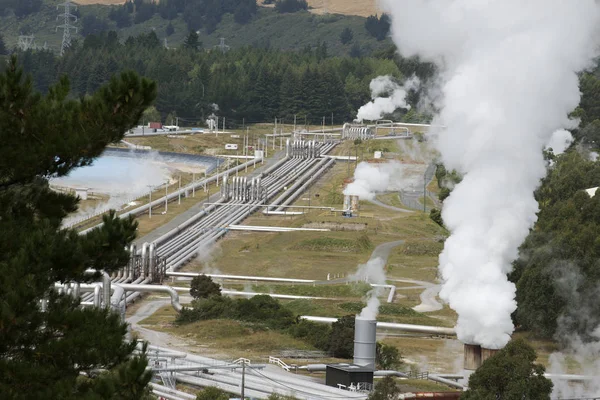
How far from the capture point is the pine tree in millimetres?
30516

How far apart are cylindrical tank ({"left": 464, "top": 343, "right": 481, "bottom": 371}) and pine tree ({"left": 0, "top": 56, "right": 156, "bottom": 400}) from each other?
34906mm

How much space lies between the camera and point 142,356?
30125 millimetres

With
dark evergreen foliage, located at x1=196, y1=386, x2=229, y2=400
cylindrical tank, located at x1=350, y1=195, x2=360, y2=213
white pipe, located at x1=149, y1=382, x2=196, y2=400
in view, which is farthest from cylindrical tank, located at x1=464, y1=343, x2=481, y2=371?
cylindrical tank, located at x1=350, y1=195, x2=360, y2=213

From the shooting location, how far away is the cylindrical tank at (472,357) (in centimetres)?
6512

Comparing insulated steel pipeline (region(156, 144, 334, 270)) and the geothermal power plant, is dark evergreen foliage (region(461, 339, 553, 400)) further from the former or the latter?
insulated steel pipeline (region(156, 144, 334, 270))

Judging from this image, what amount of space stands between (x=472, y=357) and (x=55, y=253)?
37.1 metres

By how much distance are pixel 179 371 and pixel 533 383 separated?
1661 centimetres

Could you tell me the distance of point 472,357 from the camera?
65312mm

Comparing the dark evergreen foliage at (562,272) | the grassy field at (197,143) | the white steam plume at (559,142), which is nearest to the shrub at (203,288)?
the dark evergreen foliage at (562,272)

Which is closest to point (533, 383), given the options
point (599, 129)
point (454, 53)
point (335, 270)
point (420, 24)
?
point (454, 53)

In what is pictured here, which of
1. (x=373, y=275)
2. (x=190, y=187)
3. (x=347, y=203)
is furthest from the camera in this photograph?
(x=190, y=187)

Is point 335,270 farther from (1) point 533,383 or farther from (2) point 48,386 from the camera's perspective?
(2) point 48,386

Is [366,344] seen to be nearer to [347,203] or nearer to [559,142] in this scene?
[347,203]

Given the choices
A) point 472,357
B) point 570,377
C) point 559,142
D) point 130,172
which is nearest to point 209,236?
point 472,357
